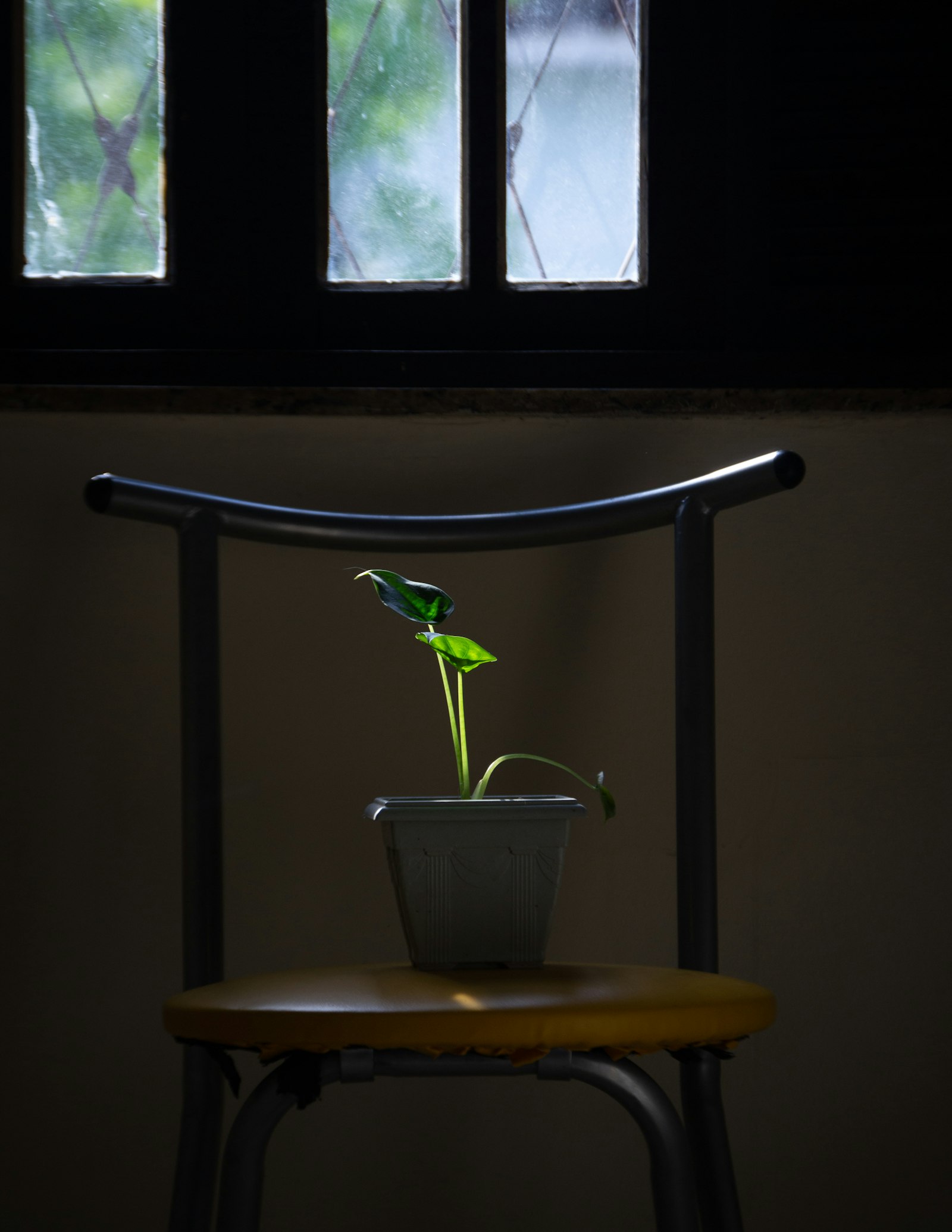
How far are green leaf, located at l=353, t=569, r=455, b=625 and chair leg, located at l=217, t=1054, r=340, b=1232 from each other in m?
0.27

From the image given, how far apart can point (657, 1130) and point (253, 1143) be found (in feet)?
0.66

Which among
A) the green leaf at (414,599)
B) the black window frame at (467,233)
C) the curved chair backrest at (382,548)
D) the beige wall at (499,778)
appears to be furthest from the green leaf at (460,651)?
the black window frame at (467,233)

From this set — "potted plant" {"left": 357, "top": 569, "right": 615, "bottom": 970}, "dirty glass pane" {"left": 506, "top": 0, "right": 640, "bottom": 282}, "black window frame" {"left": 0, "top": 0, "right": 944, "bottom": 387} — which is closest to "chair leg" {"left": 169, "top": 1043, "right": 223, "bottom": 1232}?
"potted plant" {"left": 357, "top": 569, "right": 615, "bottom": 970}

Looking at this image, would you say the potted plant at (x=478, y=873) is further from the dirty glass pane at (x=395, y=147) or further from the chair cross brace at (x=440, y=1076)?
the dirty glass pane at (x=395, y=147)

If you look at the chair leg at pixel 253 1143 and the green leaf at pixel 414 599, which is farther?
the green leaf at pixel 414 599

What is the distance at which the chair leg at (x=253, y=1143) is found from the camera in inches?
21.6

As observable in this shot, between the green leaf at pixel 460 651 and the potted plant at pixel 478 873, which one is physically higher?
the green leaf at pixel 460 651

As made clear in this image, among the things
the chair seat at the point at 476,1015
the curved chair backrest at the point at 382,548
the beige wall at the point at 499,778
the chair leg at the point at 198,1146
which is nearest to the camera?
the chair seat at the point at 476,1015

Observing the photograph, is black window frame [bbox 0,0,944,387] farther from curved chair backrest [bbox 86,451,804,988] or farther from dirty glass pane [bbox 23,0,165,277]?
curved chair backrest [bbox 86,451,804,988]

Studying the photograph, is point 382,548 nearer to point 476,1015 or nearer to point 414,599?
point 414,599

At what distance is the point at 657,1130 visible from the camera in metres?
0.55

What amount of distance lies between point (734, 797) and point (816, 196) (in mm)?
550

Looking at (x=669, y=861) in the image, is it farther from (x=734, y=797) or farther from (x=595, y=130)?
(x=595, y=130)

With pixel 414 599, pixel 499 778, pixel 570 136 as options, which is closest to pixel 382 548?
pixel 414 599
